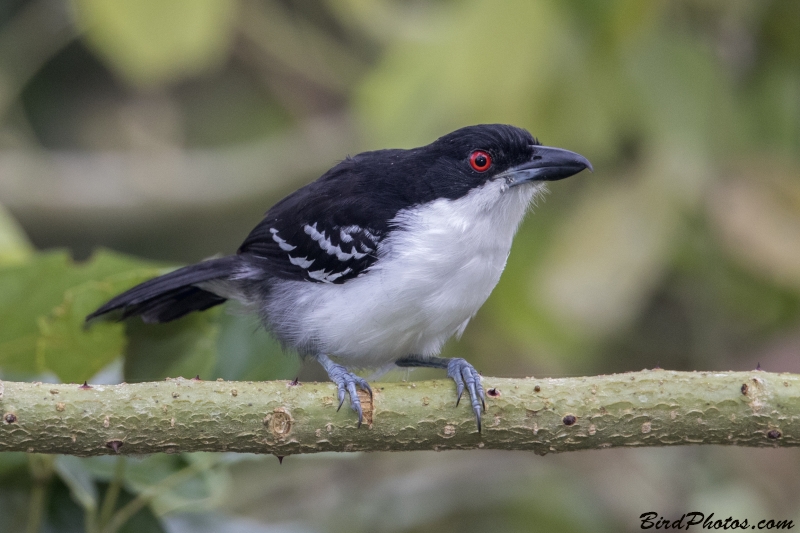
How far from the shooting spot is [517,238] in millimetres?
4238

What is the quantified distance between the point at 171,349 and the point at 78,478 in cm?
53

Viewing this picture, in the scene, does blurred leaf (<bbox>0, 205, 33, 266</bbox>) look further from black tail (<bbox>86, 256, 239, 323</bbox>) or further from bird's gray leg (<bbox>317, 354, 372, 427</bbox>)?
bird's gray leg (<bbox>317, 354, 372, 427</bbox>)

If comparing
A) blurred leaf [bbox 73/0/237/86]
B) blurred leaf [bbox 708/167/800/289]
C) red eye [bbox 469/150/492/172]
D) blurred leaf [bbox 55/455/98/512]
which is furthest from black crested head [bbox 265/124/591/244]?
blurred leaf [bbox 55/455/98/512]

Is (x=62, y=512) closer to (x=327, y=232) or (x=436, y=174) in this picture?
(x=327, y=232)

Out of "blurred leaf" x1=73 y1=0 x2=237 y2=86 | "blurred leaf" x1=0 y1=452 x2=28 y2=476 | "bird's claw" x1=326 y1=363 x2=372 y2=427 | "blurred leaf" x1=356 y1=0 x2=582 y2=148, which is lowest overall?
"blurred leaf" x1=0 y1=452 x2=28 y2=476

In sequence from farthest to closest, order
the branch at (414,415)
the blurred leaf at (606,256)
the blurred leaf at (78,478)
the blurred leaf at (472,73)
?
1. the blurred leaf at (606,256)
2. the blurred leaf at (472,73)
3. the blurred leaf at (78,478)
4. the branch at (414,415)

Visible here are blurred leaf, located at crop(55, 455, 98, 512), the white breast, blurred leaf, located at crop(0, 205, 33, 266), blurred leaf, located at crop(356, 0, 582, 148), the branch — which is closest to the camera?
the branch

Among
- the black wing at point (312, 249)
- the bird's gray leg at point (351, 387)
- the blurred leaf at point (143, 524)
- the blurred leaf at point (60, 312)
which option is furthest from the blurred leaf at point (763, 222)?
the blurred leaf at point (143, 524)

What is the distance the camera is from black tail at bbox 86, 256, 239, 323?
3.20 m

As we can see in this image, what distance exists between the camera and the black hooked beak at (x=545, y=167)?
3.19 meters

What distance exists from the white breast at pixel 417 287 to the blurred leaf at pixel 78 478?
0.86 metres

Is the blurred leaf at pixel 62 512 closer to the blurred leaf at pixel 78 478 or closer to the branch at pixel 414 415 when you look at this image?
the blurred leaf at pixel 78 478

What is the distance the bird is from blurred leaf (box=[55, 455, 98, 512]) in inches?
19.1

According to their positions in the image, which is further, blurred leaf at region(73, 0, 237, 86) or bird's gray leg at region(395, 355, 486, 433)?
blurred leaf at region(73, 0, 237, 86)
